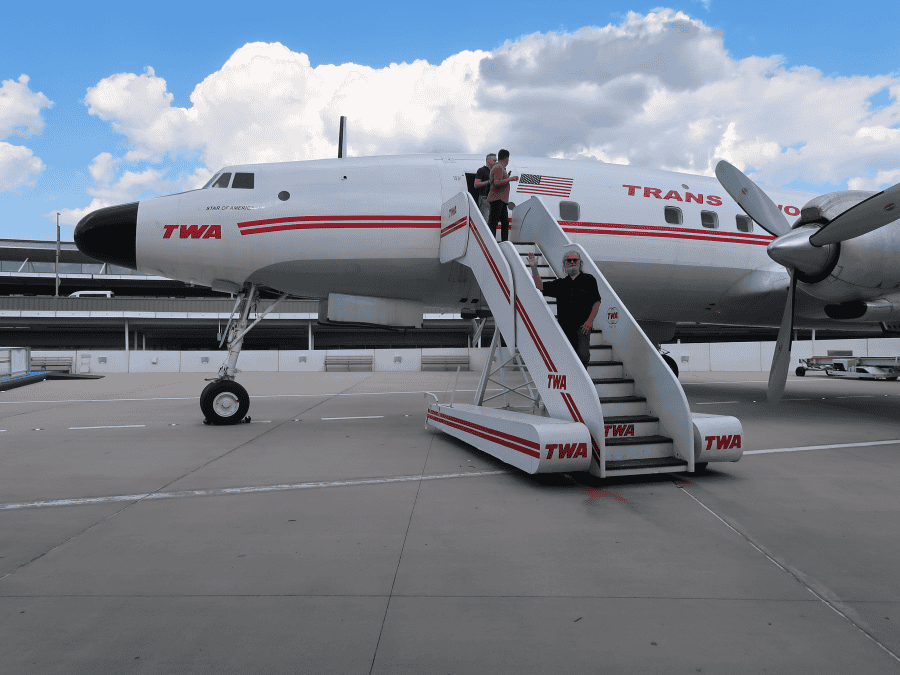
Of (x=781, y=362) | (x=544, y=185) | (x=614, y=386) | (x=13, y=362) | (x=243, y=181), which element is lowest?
(x=13, y=362)

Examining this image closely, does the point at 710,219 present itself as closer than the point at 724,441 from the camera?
No

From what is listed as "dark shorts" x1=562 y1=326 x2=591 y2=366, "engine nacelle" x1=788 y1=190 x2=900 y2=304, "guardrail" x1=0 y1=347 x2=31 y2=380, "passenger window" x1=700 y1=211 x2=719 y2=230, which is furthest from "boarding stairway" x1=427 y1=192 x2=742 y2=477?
"guardrail" x1=0 y1=347 x2=31 y2=380

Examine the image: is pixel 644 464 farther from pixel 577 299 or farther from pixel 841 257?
pixel 841 257

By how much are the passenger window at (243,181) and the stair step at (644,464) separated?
256 inches

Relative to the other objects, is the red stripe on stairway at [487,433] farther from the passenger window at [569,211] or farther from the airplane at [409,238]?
the passenger window at [569,211]

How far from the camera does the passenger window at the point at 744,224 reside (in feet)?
33.6

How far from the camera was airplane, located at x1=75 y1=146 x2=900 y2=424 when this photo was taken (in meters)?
7.91

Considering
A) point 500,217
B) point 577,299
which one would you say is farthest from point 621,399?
point 500,217

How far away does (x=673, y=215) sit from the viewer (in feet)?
31.9

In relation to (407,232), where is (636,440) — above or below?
below

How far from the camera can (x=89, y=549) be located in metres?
3.36

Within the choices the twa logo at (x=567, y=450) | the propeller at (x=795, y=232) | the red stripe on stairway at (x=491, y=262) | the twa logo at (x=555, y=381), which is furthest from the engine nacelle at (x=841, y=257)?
the twa logo at (x=567, y=450)

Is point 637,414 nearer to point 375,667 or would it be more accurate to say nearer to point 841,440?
point 841,440

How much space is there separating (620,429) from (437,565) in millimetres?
2792
